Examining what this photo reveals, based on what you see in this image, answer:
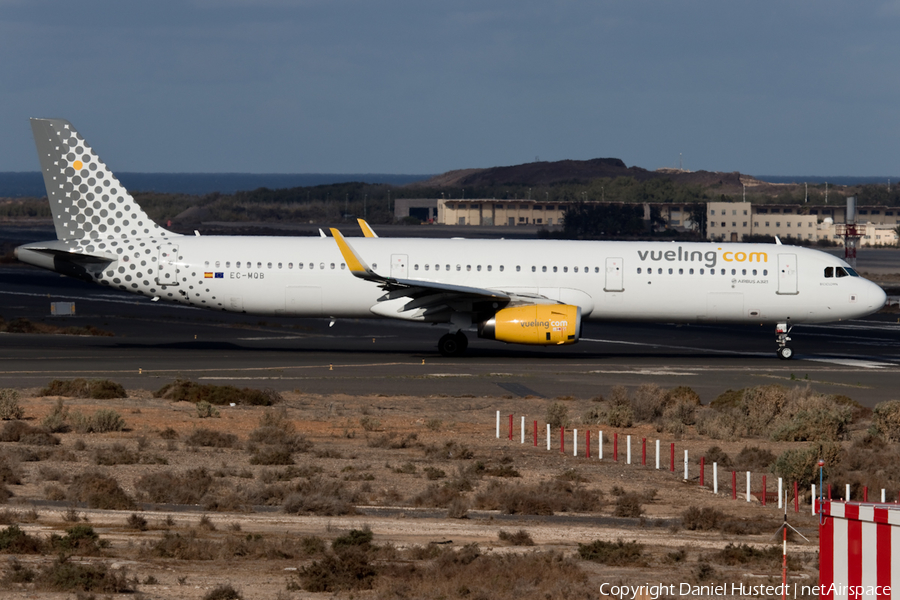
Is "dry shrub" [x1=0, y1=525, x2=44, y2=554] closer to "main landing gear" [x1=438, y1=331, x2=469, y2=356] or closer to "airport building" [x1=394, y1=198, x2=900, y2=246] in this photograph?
"main landing gear" [x1=438, y1=331, x2=469, y2=356]

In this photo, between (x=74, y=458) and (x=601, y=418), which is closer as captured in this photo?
(x=74, y=458)

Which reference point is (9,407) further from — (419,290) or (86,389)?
(419,290)

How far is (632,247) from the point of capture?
3856cm

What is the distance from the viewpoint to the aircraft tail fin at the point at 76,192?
1475 inches

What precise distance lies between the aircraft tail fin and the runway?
4242 mm

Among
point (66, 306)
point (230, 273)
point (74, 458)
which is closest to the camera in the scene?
point (74, 458)

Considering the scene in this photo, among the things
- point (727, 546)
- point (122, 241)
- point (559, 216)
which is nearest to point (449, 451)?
point (727, 546)

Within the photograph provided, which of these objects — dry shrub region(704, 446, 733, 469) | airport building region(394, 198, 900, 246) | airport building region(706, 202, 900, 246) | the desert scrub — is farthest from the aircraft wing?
airport building region(706, 202, 900, 246)

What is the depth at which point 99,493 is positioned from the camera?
1723 cm

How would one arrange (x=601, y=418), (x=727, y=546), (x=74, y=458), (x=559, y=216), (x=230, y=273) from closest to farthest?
(x=727, y=546) < (x=74, y=458) < (x=601, y=418) < (x=230, y=273) < (x=559, y=216)

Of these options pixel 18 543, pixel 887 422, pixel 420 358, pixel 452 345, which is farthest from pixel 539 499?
pixel 452 345

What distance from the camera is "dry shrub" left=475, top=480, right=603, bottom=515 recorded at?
1744 cm

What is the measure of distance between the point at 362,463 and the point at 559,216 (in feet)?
508

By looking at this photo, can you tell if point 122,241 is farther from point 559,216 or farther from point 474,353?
point 559,216
